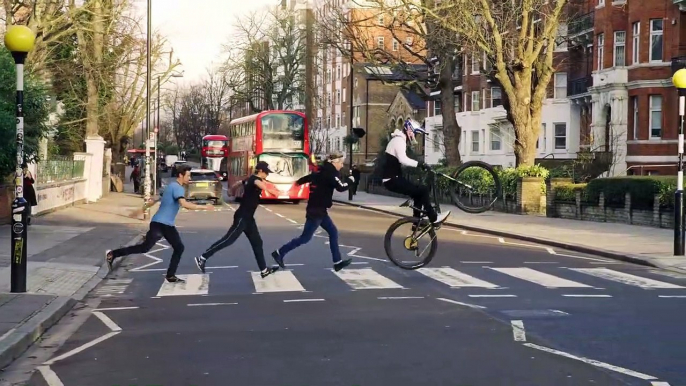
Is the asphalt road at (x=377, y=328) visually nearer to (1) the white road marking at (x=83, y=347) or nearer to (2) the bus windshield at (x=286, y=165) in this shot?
(1) the white road marking at (x=83, y=347)

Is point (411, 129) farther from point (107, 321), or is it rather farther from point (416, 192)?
point (107, 321)

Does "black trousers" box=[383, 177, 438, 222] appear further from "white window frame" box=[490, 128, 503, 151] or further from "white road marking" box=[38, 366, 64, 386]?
"white window frame" box=[490, 128, 503, 151]

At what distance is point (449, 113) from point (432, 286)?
1215 inches

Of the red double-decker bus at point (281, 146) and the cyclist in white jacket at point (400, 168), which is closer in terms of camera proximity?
the cyclist in white jacket at point (400, 168)

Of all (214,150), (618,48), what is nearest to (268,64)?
(214,150)

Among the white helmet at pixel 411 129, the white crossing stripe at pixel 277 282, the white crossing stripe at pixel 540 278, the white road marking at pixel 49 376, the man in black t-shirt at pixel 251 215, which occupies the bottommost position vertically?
the white road marking at pixel 49 376

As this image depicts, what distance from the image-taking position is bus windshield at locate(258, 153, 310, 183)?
4631 centimetres

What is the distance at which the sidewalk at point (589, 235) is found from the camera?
19.5 meters

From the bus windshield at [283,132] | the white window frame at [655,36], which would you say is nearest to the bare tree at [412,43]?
the bus windshield at [283,132]

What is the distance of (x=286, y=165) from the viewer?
4694cm

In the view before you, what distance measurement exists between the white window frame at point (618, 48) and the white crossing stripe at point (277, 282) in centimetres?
3392

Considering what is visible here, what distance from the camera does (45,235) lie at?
976 inches

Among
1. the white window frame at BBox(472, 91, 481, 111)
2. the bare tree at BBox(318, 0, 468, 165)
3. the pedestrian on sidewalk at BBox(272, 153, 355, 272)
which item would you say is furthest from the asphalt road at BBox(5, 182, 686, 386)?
the white window frame at BBox(472, 91, 481, 111)

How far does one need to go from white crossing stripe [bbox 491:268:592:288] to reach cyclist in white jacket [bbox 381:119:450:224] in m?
1.62
